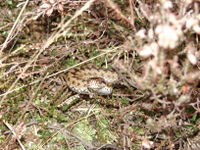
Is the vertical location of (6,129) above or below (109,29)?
below

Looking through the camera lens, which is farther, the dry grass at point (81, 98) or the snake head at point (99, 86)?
the snake head at point (99, 86)

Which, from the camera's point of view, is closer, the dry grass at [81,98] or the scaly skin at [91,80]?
the dry grass at [81,98]

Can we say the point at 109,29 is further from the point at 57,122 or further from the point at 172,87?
the point at 172,87

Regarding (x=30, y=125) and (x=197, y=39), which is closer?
(x=197, y=39)

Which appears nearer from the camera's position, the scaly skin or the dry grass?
the dry grass

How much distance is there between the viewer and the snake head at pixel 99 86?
3.62 meters

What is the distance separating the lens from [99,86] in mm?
3713

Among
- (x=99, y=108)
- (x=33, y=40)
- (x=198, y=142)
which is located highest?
(x=33, y=40)

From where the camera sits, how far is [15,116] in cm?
344

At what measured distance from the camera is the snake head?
11.9ft

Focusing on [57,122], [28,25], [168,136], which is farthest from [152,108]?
[28,25]

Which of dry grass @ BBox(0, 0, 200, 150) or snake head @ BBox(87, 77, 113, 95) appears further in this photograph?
snake head @ BBox(87, 77, 113, 95)

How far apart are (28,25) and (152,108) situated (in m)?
1.40

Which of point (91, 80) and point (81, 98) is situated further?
point (91, 80)
